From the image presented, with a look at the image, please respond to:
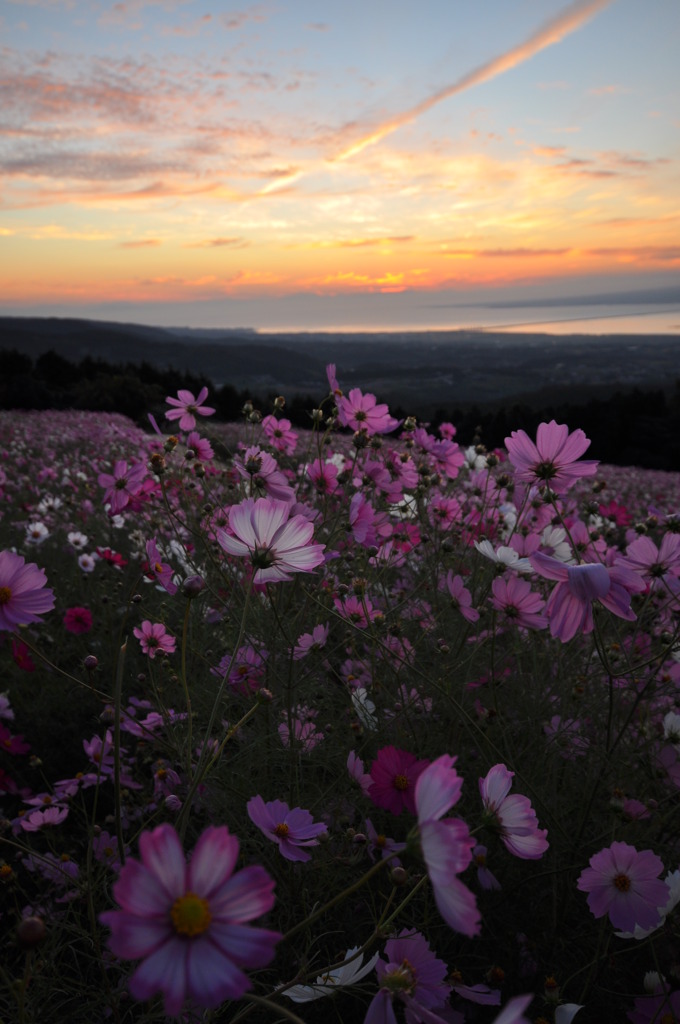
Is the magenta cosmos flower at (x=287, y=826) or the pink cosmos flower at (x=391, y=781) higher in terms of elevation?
the pink cosmos flower at (x=391, y=781)

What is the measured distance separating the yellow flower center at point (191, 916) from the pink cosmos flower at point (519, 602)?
3.52ft

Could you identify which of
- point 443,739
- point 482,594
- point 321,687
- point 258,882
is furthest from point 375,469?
point 258,882

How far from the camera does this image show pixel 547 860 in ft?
4.57

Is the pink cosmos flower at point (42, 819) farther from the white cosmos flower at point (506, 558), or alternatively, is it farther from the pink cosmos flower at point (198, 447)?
the white cosmos flower at point (506, 558)

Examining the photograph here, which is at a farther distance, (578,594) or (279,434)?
(279,434)

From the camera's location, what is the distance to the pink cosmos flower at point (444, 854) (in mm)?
583

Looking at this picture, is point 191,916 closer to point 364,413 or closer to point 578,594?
point 578,594

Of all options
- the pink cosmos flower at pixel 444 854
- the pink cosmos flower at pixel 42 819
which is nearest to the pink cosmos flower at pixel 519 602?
the pink cosmos flower at pixel 444 854

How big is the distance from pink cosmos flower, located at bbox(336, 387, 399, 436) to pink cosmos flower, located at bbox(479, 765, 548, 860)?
3.86 ft

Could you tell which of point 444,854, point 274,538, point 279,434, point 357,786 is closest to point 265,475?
point 274,538

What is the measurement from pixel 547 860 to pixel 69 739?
1.86 meters

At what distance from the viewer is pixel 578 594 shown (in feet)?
3.33

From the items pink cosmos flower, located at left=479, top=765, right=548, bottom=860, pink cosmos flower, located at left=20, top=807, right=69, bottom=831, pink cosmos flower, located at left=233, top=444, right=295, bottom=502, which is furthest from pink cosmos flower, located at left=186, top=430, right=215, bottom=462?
pink cosmos flower, located at left=479, top=765, right=548, bottom=860

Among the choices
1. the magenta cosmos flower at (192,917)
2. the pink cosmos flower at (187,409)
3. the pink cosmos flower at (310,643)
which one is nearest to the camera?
the magenta cosmos flower at (192,917)
